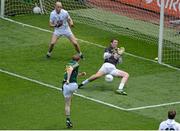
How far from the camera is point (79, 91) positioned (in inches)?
1083

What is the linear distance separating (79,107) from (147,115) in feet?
6.82

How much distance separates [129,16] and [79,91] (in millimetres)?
9742

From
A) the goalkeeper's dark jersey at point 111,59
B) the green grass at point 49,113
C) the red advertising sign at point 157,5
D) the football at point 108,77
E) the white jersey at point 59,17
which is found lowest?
the green grass at point 49,113

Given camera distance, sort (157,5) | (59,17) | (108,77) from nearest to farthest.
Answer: (108,77), (59,17), (157,5)

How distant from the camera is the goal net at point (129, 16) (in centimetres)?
Answer: 3378

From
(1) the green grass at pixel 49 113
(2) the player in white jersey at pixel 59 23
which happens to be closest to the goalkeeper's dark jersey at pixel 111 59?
(1) the green grass at pixel 49 113

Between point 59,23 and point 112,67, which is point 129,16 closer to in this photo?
point 59,23

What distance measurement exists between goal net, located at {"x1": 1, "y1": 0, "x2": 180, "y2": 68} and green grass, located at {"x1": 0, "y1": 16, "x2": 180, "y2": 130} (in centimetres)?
62

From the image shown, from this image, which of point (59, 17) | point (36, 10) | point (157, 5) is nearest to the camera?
point (59, 17)

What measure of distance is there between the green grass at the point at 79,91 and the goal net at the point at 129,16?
615 mm

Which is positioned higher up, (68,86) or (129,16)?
(68,86)

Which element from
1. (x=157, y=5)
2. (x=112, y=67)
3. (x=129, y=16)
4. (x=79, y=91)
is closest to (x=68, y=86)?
(x=79, y=91)

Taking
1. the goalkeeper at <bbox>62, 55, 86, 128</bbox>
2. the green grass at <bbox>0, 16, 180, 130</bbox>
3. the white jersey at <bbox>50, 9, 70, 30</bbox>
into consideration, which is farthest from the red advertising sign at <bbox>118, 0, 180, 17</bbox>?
the goalkeeper at <bbox>62, 55, 86, 128</bbox>

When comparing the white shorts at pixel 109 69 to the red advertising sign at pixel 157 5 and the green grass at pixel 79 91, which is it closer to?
the green grass at pixel 79 91
